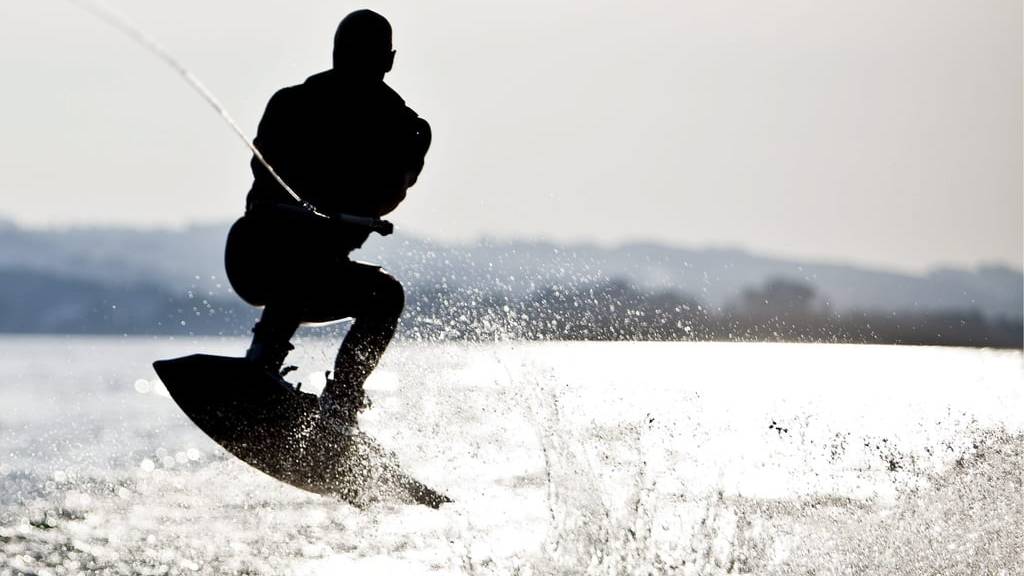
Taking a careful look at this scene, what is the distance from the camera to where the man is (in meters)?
8.36

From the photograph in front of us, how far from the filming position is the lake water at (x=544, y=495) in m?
8.75

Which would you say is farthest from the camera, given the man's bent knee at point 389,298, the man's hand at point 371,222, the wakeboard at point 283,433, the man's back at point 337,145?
the man's bent knee at point 389,298

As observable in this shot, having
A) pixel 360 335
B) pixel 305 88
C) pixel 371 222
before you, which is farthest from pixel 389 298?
pixel 305 88

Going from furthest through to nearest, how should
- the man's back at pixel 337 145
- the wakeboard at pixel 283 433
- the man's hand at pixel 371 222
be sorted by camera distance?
the wakeboard at pixel 283 433
the man's back at pixel 337 145
the man's hand at pixel 371 222

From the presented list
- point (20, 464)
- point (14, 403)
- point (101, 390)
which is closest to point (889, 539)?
point (20, 464)

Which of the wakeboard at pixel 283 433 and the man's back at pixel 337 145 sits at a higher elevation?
the man's back at pixel 337 145

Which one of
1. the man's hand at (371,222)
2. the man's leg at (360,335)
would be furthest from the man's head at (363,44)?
the man's leg at (360,335)

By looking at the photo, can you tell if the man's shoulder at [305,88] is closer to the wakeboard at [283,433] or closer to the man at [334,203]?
the man at [334,203]

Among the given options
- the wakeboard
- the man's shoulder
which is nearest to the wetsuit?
the man's shoulder

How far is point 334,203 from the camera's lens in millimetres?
8461

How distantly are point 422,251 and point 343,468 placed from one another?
2.14m

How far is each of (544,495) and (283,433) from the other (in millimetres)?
3662

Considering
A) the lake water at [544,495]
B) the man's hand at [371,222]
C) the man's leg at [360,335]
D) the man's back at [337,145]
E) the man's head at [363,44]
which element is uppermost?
the man's head at [363,44]

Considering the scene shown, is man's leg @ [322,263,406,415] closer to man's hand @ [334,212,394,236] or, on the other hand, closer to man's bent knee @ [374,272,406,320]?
man's bent knee @ [374,272,406,320]
